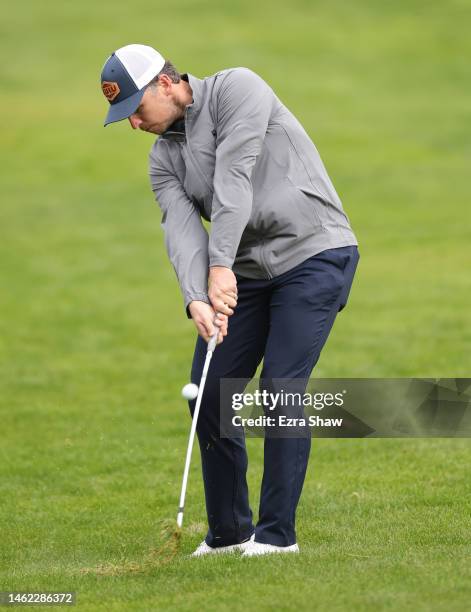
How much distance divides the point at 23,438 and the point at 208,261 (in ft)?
14.8

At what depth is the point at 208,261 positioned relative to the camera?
6.22m

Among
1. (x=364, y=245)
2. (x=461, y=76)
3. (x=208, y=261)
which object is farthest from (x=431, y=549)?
(x=461, y=76)

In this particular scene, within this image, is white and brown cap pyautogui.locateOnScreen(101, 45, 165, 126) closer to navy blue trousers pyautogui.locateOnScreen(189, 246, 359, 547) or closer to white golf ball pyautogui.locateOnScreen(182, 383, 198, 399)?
navy blue trousers pyautogui.locateOnScreen(189, 246, 359, 547)

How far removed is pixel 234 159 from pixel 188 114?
0.35 metres

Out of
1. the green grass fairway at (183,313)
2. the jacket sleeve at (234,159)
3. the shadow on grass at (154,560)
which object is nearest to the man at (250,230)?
the jacket sleeve at (234,159)

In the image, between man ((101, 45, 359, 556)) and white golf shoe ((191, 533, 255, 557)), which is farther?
white golf shoe ((191, 533, 255, 557))

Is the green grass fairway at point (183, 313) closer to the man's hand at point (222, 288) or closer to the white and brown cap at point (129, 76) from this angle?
the man's hand at point (222, 288)

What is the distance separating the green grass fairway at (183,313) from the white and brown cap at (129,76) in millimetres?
2138

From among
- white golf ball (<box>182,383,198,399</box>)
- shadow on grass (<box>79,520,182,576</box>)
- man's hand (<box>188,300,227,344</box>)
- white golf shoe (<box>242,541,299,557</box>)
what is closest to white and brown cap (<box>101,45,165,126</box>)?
man's hand (<box>188,300,227,344</box>)

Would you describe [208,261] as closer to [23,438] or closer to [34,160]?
[23,438]

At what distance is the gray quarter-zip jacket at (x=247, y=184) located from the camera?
5.93 meters

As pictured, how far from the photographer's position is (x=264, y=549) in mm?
6066

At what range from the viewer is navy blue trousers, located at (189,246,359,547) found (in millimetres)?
6059

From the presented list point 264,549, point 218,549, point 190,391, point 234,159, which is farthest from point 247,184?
point 218,549
